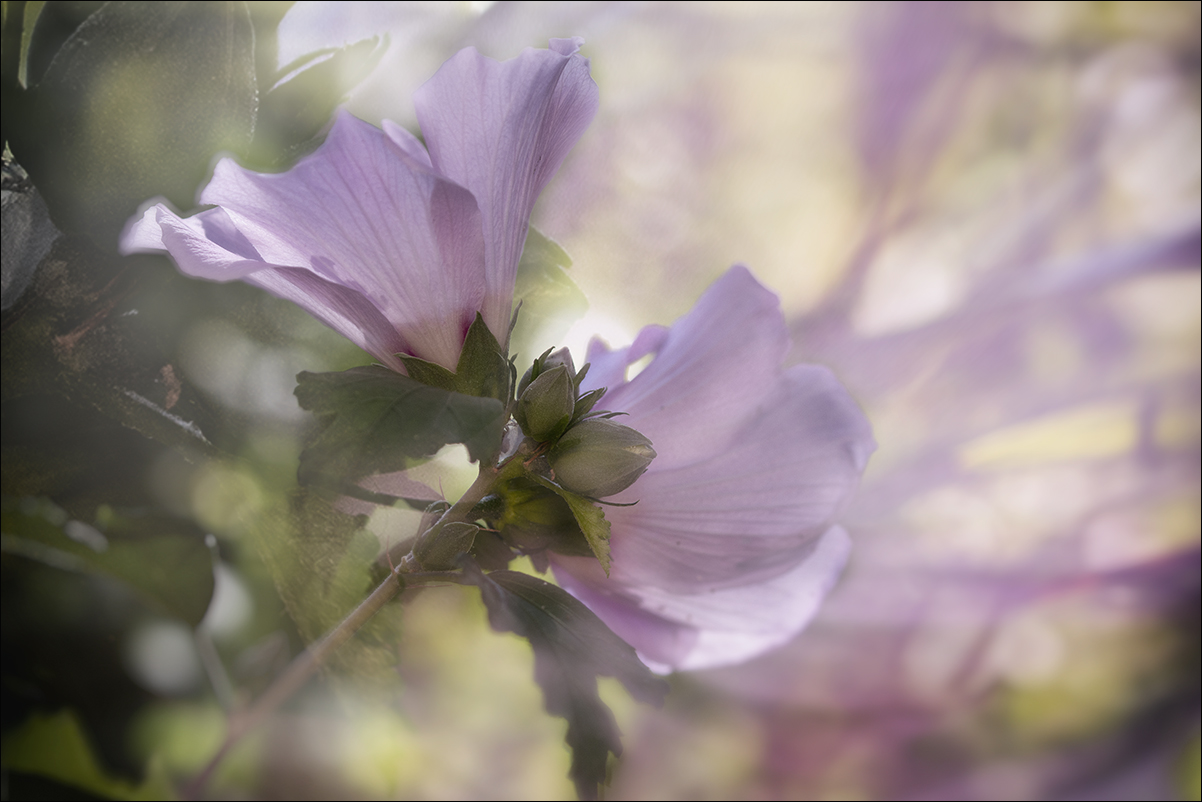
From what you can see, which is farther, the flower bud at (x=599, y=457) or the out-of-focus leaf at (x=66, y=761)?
the out-of-focus leaf at (x=66, y=761)

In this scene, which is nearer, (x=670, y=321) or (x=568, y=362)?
(x=568, y=362)

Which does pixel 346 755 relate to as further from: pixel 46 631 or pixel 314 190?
pixel 314 190

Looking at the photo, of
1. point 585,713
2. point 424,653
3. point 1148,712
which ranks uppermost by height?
point 585,713

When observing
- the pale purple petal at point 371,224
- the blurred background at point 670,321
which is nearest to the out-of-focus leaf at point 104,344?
the blurred background at point 670,321

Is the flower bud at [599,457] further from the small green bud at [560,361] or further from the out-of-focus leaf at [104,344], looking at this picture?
the out-of-focus leaf at [104,344]

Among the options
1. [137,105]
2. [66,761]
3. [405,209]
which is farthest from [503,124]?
[66,761]

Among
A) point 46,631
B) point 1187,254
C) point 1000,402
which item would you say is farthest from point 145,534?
point 1187,254

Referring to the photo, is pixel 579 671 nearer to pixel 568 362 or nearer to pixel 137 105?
pixel 568 362
